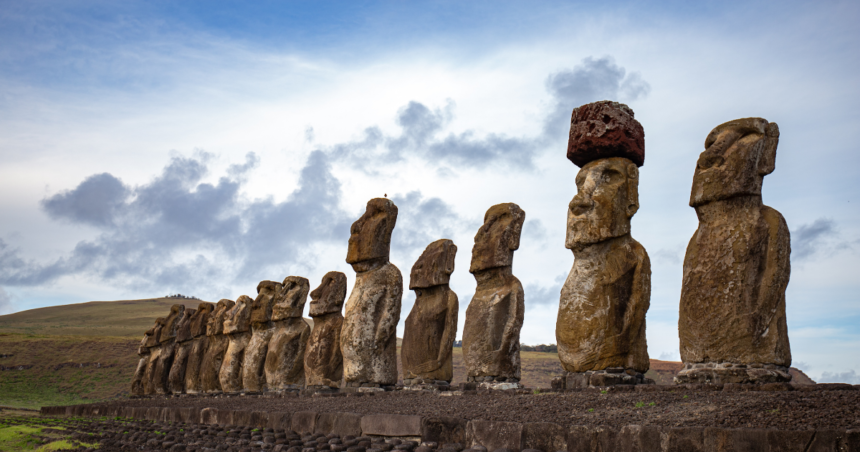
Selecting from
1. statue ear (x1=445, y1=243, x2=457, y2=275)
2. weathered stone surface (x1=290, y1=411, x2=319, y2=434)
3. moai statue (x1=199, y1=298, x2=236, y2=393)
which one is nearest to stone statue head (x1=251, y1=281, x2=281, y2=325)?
moai statue (x1=199, y1=298, x2=236, y2=393)

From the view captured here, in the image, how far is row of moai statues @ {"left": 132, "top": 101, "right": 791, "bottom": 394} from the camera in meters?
8.12

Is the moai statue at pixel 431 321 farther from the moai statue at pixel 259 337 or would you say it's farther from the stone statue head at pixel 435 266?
the moai statue at pixel 259 337

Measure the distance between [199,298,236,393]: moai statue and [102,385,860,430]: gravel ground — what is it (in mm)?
13619

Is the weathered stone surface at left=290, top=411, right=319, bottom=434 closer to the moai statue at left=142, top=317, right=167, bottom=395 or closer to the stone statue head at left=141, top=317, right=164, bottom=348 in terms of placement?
the moai statue at left=142, top=317, right=167, bottom=395

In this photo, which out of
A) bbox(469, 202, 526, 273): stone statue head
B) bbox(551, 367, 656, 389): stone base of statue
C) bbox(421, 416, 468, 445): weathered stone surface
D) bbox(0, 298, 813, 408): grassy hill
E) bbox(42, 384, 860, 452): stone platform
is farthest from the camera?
bbox(0, 298, 813, 408): grassy hill

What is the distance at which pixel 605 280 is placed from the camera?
31.3 ft

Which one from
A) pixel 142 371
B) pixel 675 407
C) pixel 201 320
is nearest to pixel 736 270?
pixel 675 407

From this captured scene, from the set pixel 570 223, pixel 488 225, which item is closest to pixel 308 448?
pixel 570 223

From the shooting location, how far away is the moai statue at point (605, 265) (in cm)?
933

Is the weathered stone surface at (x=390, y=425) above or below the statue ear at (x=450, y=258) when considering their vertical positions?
below

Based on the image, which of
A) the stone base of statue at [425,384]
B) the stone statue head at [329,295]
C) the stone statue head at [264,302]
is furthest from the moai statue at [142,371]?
the stone base of statue at [425,384]

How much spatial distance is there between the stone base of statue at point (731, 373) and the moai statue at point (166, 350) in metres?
21.1

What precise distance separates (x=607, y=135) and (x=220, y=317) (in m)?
15.5

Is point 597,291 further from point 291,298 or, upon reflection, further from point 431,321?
point 291,298
